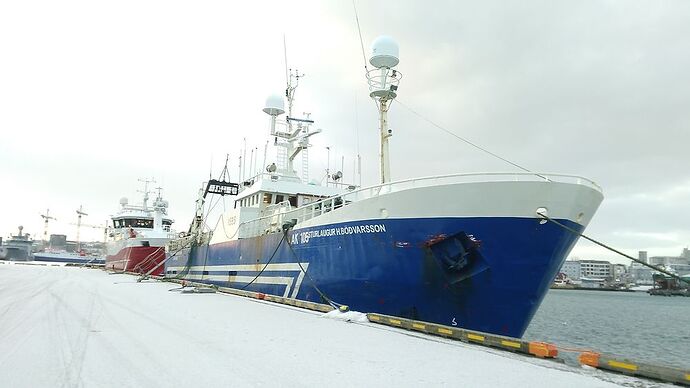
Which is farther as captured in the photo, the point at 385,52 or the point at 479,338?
the point at 385,52

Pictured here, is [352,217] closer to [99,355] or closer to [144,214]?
[99,355]

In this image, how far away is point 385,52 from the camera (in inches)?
601

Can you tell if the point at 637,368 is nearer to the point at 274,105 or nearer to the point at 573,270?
the point at 274,105

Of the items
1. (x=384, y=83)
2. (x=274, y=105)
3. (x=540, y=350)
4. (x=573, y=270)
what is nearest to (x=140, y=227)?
(x=274, y=105)

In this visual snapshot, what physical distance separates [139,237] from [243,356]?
3973cm

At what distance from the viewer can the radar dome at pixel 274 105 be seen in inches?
923

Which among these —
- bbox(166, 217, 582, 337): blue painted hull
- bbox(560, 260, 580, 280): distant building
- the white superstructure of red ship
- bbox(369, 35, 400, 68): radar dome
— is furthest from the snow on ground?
bbox(560, 260, 580, 280): distant building

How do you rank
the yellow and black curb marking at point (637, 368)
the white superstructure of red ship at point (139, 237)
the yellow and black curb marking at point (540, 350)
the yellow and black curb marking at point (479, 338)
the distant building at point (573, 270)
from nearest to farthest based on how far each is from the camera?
the yellow and black curb marking at point (637, 368), the yellow and black curb marking at point (540, 350), the yellow and black curb marking at point (479, 338), the white superstructure of red ship at point (139, 237), the distant building at point (573, 270)

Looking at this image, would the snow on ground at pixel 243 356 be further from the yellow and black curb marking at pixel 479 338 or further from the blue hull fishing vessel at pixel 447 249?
the blue hull fishing vessel at pixel 447 249

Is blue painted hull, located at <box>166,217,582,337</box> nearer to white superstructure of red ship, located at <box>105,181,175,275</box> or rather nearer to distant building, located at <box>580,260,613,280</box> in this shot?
white superstructure of red ship, located at <box>105,181,175,275</box>

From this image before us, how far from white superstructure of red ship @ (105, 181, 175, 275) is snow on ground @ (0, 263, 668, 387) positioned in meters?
30.6

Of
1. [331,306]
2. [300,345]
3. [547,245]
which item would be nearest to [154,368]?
[300,345]

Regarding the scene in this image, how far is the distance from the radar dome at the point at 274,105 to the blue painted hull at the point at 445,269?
1249 cm

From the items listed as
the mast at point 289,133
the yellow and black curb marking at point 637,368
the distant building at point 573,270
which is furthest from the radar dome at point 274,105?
the distant building at point 573,270
